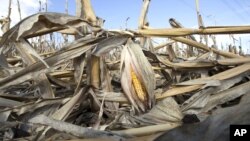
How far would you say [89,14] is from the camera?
1.15 metres

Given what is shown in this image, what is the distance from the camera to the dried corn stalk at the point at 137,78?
1.00 metres

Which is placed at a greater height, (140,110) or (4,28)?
(4,28)

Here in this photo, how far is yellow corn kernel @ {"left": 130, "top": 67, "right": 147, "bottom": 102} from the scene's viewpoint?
993mm

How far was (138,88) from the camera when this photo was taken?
3.31 feet

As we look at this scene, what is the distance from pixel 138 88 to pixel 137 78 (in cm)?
3

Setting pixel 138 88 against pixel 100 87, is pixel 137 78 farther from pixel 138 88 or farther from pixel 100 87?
pixel 100 87

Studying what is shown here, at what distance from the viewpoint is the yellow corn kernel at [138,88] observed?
3.26 feet

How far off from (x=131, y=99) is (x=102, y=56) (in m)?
0.18

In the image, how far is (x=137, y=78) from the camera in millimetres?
1020

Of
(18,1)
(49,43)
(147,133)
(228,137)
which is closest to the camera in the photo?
(228,137)

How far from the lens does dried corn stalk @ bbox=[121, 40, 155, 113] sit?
996mm

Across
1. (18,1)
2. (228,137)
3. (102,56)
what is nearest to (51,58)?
(102,56)

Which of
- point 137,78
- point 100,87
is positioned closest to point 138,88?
point 137,78

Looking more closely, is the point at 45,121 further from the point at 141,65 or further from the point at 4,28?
the point at 4,28
